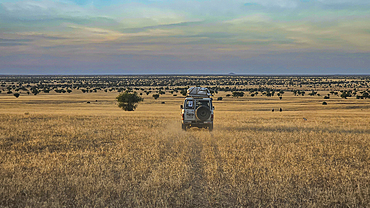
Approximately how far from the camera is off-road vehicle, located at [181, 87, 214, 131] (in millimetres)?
18984

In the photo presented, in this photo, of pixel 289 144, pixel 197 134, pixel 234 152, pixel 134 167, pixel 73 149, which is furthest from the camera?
pixel 197 134

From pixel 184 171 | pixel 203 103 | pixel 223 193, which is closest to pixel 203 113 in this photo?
pixel 203 103

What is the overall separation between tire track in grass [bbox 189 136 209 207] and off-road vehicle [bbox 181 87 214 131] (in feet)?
12.2

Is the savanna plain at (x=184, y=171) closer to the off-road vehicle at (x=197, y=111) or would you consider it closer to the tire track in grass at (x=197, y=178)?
the tire track in grass at (x=197, y=178)

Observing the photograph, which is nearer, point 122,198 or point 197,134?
point 122,198

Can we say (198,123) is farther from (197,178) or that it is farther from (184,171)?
(197,178)

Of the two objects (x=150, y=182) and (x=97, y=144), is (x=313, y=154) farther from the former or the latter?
(x=97, y=144)

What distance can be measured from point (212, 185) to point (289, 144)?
786cm

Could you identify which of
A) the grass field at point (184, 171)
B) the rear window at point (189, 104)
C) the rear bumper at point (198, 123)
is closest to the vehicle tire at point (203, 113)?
the rear bumper at point (198, 123)

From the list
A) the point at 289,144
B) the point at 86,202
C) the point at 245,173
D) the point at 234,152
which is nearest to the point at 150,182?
the point at 86,202

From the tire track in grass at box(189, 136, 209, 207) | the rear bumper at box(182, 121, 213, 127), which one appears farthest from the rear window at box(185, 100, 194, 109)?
the tire track in grass at box(189, 136, 209, 207)

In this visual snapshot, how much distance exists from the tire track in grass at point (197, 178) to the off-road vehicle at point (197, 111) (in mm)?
3727

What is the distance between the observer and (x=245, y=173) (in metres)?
10.3

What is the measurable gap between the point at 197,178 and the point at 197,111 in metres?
9.19
